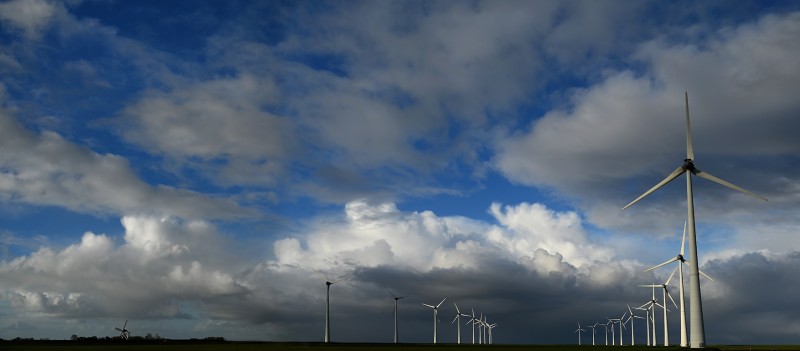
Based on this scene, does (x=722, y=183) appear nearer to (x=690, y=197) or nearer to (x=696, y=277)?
(x=690, y=197)

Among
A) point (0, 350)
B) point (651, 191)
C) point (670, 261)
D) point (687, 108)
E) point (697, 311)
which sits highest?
point (687, 108)

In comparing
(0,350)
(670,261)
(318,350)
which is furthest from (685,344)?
(0,350)

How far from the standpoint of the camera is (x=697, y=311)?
328 ft

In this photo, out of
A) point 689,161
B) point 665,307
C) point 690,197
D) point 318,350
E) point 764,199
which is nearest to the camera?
point 764,199

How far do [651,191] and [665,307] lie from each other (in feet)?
322

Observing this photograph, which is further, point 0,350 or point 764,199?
point 0,350

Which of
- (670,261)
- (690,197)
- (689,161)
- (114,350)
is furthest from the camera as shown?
(670,261)

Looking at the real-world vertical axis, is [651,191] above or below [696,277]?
above

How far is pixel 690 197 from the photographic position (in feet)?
346

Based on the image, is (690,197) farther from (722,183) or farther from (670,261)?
(670,261)

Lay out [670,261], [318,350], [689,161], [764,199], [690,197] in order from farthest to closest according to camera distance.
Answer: [670,261] → [318,350] → [689,161] → [690,197] → [764,199]

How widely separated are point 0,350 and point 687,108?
152 metres

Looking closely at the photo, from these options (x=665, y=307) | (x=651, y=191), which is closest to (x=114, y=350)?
(x=651, y=191)

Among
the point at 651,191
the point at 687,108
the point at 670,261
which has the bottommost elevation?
the point at 670,261
